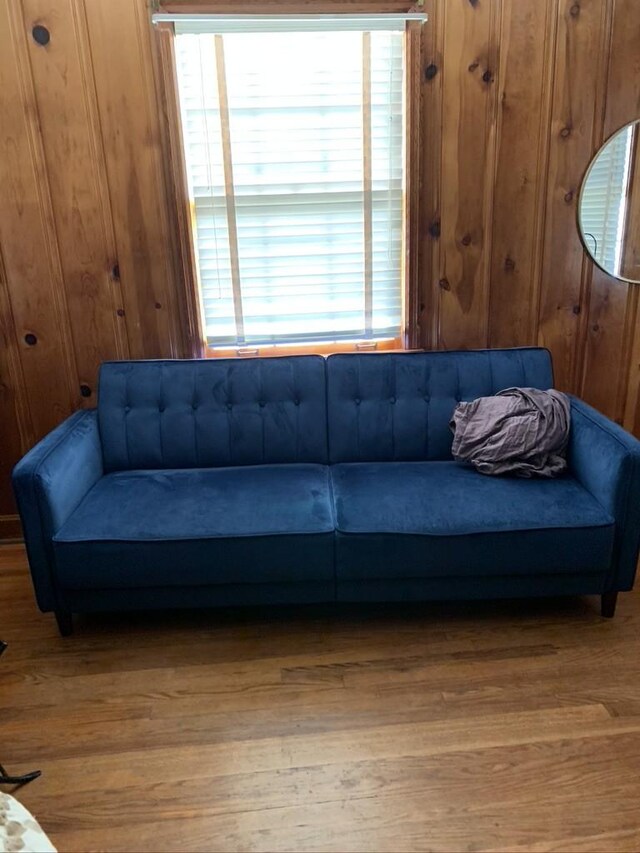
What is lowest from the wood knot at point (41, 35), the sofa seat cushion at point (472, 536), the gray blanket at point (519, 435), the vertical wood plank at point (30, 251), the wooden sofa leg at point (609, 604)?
the wooden sofa leg at point (609, 604)

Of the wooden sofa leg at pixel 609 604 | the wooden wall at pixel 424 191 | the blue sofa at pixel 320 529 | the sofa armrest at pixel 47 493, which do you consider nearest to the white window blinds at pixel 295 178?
the wooden wall at pixel 424 191

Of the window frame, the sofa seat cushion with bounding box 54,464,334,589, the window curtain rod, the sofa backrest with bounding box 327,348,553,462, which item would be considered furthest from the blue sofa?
the window curtain rod

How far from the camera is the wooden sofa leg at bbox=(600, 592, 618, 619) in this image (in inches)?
84.5

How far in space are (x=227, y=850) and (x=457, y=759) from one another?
2.05 feet

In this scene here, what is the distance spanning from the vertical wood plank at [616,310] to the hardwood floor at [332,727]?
1041 millimetres

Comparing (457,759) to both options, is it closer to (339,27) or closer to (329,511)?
(329,511)

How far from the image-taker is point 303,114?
2.48m

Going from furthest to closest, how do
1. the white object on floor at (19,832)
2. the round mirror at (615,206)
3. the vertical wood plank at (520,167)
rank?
the round mirror at (615,206), the vertical wood plank at (520,167), the white object on floor at (19,832)

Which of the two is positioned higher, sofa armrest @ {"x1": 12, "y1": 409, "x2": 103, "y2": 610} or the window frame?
the window frame

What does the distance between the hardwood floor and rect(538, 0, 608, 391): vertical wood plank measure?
1.19 meters

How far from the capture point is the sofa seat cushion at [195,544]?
198cm

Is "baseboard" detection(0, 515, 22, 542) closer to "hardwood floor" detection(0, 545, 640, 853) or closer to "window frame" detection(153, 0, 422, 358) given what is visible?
"hardwood floor" detection(0, 545, 640, 853)

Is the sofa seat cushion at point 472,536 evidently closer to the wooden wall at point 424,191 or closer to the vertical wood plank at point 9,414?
the wooden wall at point 424,191

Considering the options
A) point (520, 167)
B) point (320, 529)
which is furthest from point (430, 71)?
point (320, 529)
